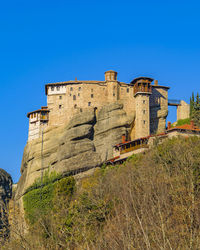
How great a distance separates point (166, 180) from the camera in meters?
30.8

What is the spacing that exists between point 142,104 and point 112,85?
636 centimetres

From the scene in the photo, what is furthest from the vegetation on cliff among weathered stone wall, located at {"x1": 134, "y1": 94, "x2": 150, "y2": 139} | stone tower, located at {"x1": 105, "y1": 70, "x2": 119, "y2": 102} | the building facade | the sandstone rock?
stone tower, located at {"x1": 105, "y1": 70, "x2": 119, "y2": 102}

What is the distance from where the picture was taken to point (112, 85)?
7281 centimetres

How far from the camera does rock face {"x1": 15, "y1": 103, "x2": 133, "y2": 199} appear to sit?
64.7 m

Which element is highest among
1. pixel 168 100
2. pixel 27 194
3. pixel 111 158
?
pixel 168 100

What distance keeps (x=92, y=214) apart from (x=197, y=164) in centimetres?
960

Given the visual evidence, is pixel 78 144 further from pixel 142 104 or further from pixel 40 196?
pixel 142 104

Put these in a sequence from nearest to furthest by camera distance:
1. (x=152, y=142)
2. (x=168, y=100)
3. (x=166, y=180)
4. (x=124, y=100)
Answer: (x=166, y=180), (x=152, y=142), (x=124, y=100), (x=168, y=100)

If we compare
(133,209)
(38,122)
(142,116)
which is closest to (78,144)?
(38,122)

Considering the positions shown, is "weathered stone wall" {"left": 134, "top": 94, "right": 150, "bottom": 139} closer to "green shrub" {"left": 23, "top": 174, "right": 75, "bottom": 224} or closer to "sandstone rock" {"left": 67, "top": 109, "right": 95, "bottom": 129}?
"sandstone rock" {"left": 67, "top": 109, "right": 95, "bottom": 129}

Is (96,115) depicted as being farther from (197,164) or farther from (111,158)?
(197,164)

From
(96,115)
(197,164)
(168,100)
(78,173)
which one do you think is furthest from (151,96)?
(197,164)

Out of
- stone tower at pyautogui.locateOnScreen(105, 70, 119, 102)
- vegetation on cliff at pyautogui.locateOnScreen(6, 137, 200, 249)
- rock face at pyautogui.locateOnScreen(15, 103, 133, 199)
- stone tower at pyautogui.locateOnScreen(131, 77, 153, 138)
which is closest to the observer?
vegetation on cliff at pyautogui.locateOnScreen(6, 137, 200, 249)

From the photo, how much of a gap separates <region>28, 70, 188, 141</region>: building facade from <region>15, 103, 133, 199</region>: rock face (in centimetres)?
175
